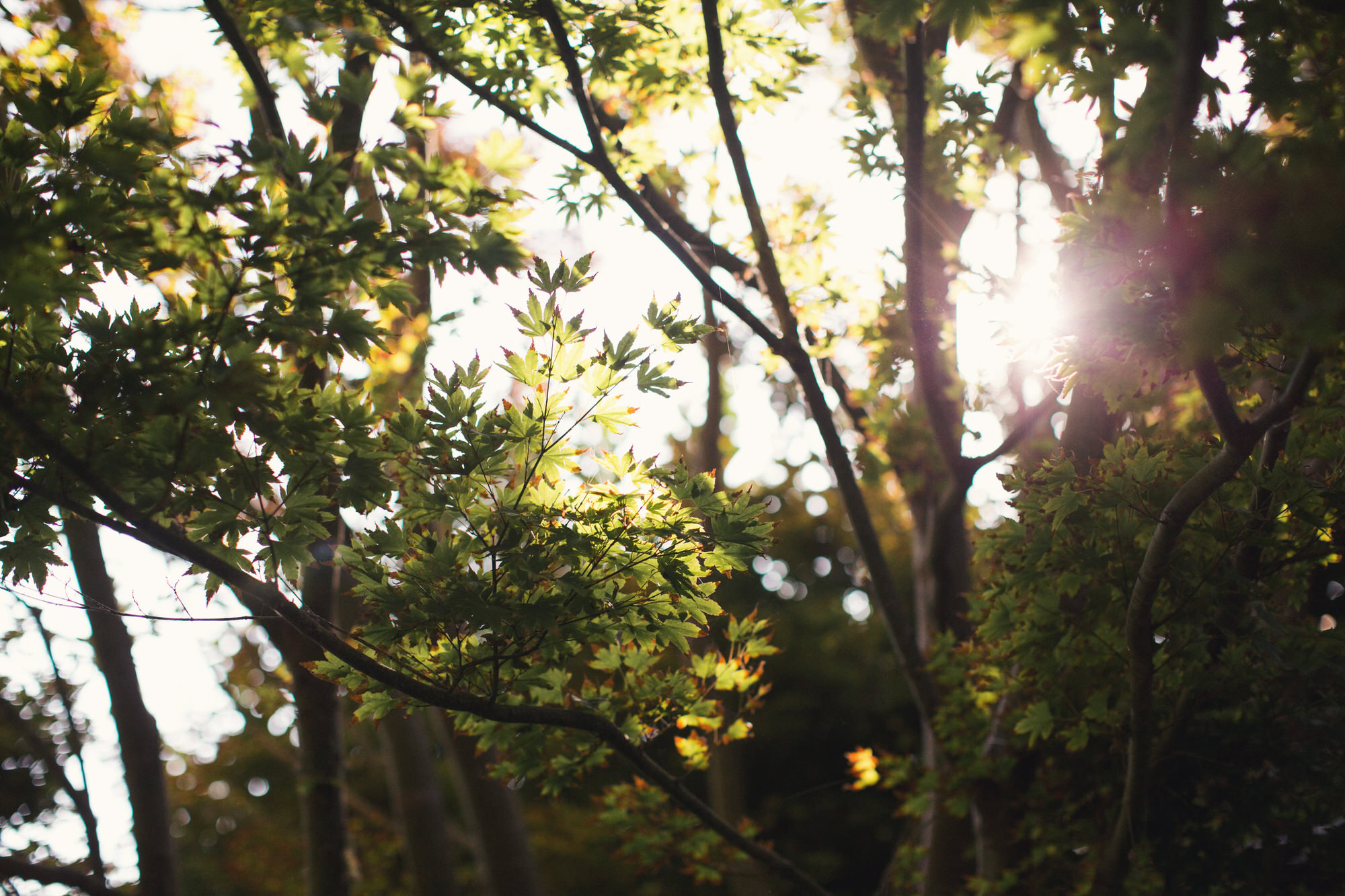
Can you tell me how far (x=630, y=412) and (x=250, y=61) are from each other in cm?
216

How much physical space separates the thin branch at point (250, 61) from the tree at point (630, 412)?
1.0 inches

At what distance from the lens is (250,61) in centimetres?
307

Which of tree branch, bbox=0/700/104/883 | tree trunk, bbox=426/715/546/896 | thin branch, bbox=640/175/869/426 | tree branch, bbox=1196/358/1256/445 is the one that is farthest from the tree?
tree trunk, bbox=426/715/546/896

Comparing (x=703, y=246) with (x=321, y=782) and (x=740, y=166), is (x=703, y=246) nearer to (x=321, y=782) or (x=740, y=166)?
(x=740, y=166)

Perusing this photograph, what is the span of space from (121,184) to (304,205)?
670mm

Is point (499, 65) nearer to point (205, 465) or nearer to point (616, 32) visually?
point (616, 32)

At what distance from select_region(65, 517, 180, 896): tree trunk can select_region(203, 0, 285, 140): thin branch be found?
2.55 meters

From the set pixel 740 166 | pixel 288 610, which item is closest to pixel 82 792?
pixel 288 610

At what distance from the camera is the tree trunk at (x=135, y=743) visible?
4.39 meters

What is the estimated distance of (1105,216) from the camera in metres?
2.40

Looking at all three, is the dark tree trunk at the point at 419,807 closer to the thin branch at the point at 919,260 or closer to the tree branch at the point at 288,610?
the tree branch at the point at 288,610

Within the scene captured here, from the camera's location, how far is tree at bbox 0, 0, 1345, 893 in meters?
2.00

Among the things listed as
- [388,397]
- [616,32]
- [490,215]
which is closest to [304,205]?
[490,215]

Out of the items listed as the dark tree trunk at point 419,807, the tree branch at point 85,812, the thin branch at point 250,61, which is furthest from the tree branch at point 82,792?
the thin branch at point 250,61
